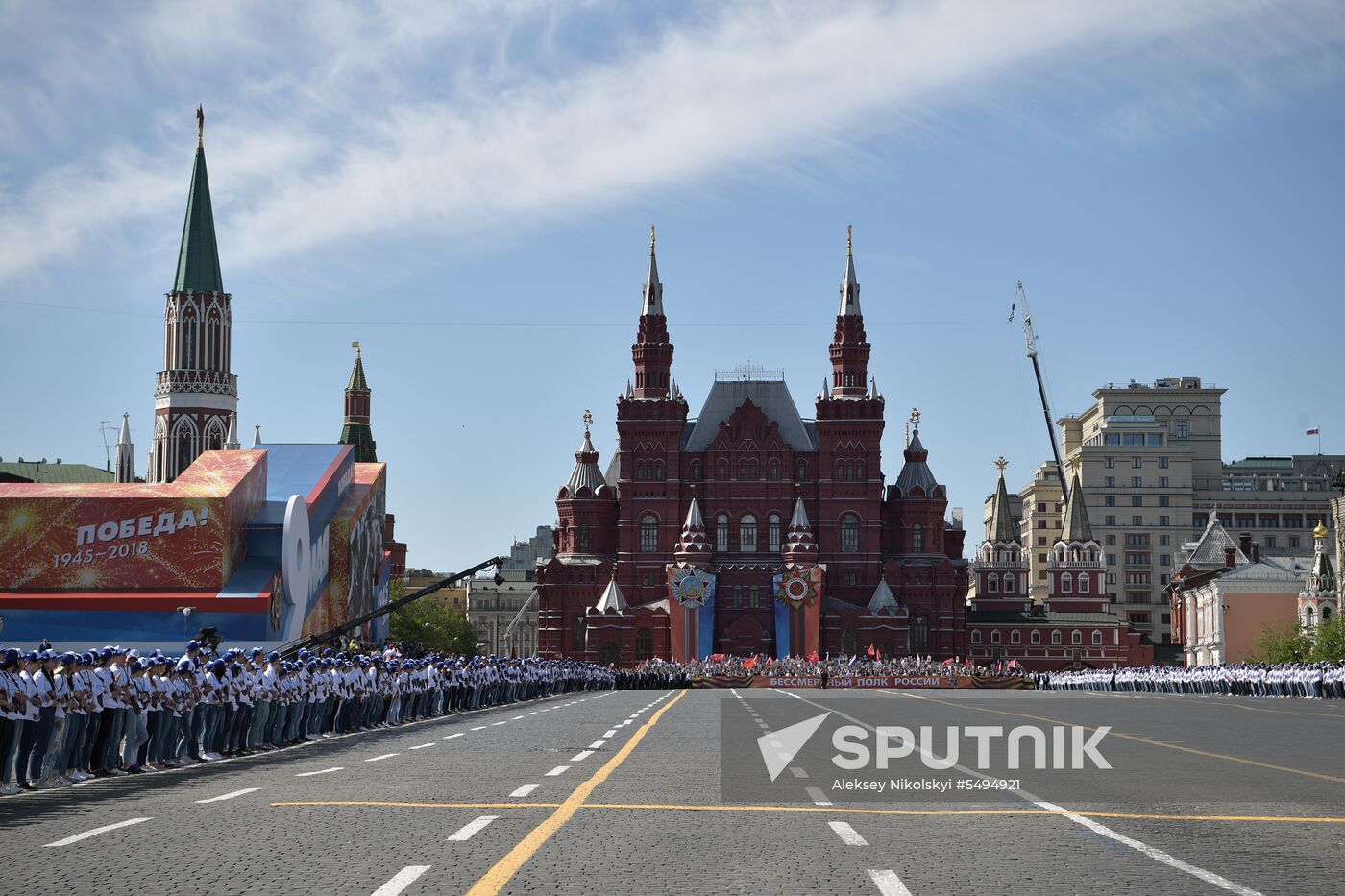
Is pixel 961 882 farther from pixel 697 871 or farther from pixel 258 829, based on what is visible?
pixel 258 829

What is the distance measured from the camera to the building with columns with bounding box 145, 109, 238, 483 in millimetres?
117750

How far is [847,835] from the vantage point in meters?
13.7

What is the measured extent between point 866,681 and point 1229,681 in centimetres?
3018

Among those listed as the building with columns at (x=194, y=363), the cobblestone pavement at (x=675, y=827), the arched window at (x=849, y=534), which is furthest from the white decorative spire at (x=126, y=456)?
the cobblestone pavement at (x=675, y=827)

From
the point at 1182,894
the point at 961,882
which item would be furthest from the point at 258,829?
the point at 1182,894

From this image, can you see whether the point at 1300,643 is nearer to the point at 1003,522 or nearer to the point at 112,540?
the point at 1003,522

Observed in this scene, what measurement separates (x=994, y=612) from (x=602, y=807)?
132m

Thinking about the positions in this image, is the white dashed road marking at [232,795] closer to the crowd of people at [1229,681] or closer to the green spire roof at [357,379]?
the crowd of people at [1229,681]

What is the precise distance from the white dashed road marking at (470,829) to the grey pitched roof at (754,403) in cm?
12342

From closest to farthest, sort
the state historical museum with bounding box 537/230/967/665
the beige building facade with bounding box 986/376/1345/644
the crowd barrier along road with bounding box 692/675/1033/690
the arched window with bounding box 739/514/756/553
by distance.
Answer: the crowd barrier along road with bounding box 692/675/1033/690, the state historical museum with bounding box 537/230/967/665, the arched window with bounding box 739/514/756/553, the beige building facade with bounding box 986/376/1345/644

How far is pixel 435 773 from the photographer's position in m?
21.0

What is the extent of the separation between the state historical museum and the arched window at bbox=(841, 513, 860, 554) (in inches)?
4.3

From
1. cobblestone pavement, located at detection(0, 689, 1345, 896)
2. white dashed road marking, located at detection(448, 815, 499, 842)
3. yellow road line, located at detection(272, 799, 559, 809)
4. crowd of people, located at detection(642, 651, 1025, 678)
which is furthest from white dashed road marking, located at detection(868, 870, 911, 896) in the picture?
crowd of people, located at detection(642, 651, 1025, 678)

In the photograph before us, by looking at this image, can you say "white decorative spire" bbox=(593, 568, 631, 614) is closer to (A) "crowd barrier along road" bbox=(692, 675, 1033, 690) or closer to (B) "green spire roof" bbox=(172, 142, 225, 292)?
(A) "crowd barrier along road" bbox=(692, 675, 1033, 690)
